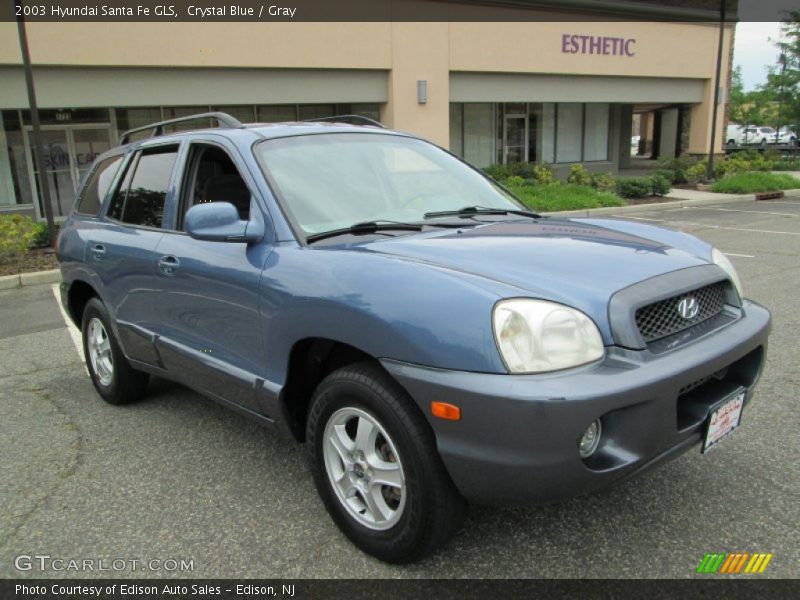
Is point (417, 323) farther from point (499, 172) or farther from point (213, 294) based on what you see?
point (499, 172)

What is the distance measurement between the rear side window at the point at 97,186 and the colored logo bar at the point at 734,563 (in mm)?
4067

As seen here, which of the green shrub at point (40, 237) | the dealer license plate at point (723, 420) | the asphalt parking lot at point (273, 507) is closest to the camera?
the dealer license plate at point (723, 420)

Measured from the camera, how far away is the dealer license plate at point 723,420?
8.00ft

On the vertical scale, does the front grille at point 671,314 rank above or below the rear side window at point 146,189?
below

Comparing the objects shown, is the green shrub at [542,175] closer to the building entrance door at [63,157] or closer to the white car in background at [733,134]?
the building entrance door at [63,157]

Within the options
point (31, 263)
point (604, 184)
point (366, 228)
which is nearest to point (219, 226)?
point (366, 228)

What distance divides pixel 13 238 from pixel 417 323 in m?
9.93

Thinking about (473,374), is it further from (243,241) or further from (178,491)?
(178,491)

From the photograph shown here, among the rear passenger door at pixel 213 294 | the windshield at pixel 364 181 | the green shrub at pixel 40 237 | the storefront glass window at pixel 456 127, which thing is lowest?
the green shrub at pixel 40 237

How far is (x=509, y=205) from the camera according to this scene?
3.70 metres

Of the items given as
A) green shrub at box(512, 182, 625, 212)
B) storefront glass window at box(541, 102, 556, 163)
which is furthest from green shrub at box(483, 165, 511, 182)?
storefront glass window at box(541, 102, 556, 163)

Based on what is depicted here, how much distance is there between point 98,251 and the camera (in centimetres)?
419

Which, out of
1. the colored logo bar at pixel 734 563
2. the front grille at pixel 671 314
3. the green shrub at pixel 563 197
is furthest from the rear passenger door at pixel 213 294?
the green shrub at pixel 563 197

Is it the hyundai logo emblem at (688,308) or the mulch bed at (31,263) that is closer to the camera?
the hyundai logo emblem at (688,308)
